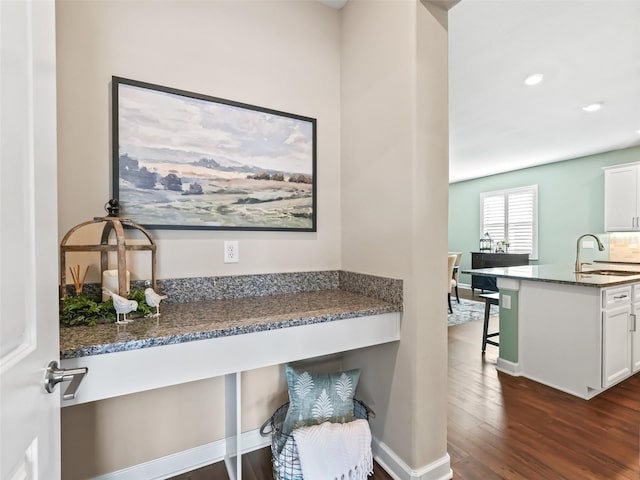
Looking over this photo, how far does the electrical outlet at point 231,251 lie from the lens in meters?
1.66

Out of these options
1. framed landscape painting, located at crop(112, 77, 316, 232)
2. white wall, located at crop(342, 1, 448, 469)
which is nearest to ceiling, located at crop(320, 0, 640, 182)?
white wall, located at crop(342, 1, 448, 469)

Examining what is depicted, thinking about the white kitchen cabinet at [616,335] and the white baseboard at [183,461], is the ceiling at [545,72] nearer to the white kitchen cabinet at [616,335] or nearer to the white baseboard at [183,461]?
the white kitchen cabinet at [616,335]

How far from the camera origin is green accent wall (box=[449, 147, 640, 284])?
16.5 feet

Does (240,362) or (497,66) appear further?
(497,66)

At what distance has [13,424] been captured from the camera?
21.3 inches

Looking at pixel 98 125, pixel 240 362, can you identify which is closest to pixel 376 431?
pixel 240 362

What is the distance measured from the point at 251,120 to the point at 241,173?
1.00 ft

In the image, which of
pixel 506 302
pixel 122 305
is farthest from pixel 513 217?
pixel 122 305

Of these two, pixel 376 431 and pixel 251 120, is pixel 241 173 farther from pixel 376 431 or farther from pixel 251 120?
pixel 376 431

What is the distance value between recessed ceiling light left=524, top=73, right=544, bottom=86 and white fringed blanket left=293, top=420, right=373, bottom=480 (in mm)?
3012

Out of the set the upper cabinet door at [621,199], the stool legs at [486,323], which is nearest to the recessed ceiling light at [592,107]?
the upper cabinet door at [621,199]

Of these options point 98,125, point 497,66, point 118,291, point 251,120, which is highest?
point 497,66

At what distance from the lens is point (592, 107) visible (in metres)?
3.22

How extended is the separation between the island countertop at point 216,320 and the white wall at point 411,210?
0.22 meters
